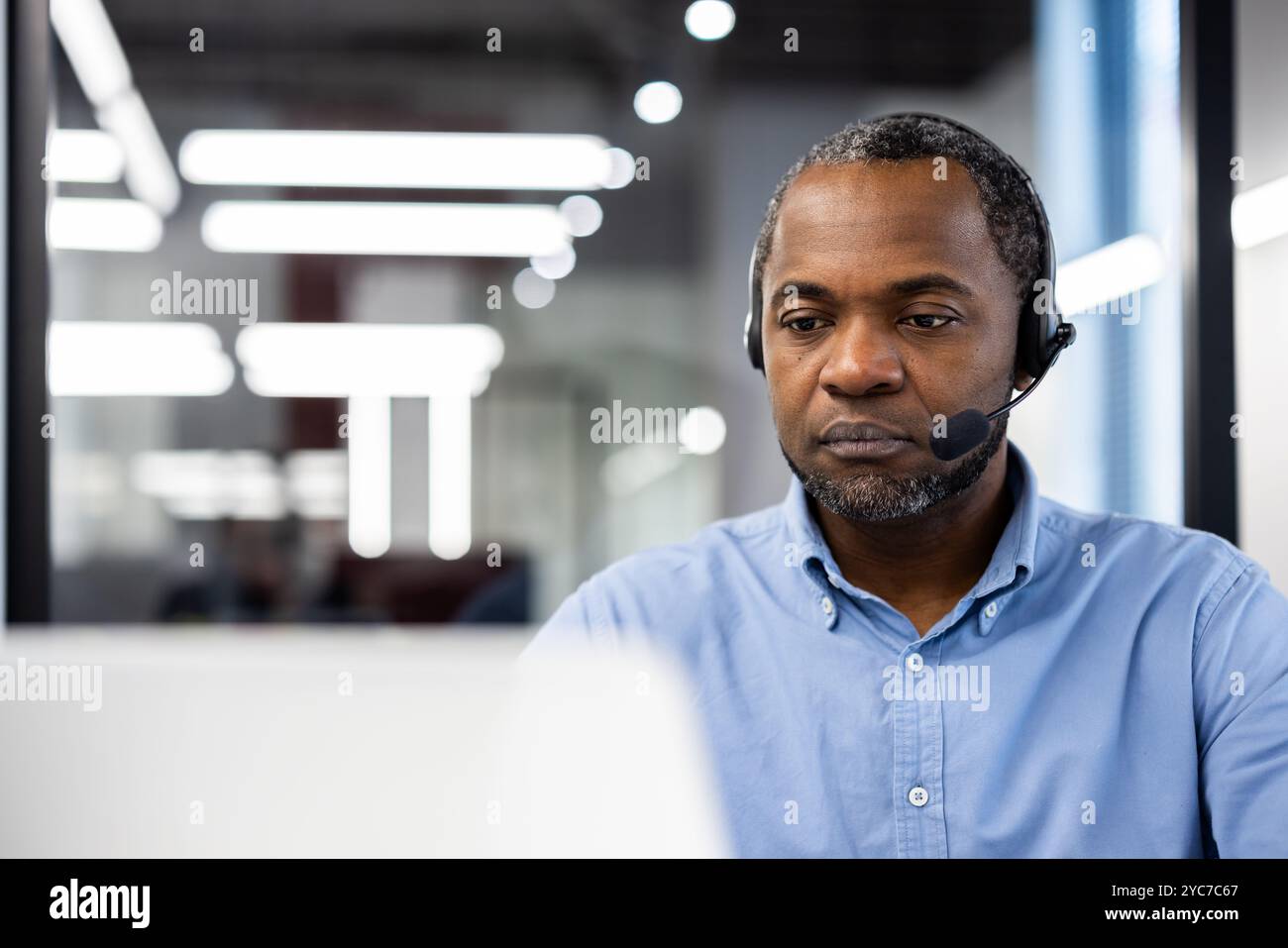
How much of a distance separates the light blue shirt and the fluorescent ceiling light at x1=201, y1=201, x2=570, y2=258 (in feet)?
1.71

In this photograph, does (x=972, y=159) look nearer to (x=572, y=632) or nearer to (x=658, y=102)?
(x=572, y=632)

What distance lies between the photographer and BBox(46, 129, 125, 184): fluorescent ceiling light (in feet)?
3.07

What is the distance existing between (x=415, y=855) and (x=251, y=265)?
677 mm

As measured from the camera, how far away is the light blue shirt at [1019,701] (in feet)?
2.35

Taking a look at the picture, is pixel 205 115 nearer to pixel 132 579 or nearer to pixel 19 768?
pixel 132 579

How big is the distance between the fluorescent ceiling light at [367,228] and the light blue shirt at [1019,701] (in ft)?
1.71

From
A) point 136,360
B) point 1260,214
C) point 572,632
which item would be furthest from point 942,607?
point 136,360

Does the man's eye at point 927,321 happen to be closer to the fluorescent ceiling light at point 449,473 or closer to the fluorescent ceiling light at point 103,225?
the fluorescent ceiling light at point 449,473

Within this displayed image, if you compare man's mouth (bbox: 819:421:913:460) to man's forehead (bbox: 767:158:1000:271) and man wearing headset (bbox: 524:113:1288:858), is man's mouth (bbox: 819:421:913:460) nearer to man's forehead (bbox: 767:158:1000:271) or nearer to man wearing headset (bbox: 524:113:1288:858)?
man wearing headset (bbox: 524:113:1288:858)

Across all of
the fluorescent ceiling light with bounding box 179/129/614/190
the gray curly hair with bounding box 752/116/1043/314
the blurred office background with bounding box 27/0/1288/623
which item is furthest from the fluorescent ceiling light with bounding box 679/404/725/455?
the gray curly hair with bounding box 752/116/1043/314

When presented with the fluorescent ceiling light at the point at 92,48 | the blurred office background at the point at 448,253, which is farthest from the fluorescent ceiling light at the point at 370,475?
the fluorescent ceiling light at the point at 92,48
